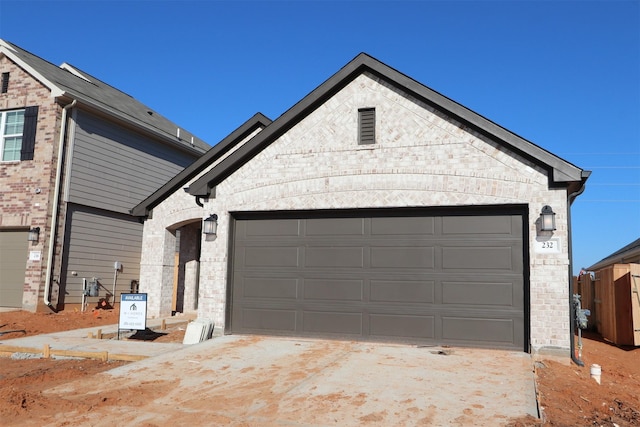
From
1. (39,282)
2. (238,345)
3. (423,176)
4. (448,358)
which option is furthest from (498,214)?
(39,282)

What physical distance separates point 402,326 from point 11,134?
1445 centimetres

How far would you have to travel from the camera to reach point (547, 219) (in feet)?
29.2

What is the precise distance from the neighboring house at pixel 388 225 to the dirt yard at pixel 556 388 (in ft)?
4.16

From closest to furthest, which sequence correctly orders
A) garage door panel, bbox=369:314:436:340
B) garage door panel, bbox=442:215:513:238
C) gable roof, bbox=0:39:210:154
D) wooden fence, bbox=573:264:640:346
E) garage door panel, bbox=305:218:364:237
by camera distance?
garage door panel, bbox=442:215:513:238
garage door panel, bbox=369:314:436:340
garage door panel, bbox=305:218:364:237
wooden fence, bbox=573:264:640:346
gable roof, bbox=0:39:210:154

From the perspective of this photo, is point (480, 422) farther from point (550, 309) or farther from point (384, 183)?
point (384, 183)

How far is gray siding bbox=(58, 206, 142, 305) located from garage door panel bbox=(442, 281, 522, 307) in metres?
12.3

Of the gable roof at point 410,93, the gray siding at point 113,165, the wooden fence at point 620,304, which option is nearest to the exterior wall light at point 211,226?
the gable roof at point 410,93

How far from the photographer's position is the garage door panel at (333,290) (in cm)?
1029

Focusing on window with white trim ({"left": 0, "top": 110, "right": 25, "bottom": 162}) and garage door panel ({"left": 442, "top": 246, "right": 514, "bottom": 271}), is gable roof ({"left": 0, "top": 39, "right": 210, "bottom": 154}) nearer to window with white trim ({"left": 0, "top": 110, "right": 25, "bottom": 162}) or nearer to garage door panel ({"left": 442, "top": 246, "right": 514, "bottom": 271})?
window with white trim ({"left": 0, "top": 110, "right": 25, "bottom": 162})

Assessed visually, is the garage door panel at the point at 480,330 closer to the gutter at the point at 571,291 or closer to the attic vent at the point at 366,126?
the gutter at the point at 571,291

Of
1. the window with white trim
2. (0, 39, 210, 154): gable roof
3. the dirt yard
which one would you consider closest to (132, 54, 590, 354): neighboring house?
the dirt yard

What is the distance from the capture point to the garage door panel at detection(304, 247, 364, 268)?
34.1 ft

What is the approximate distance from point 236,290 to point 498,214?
5.68 metres

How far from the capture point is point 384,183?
1020cm
